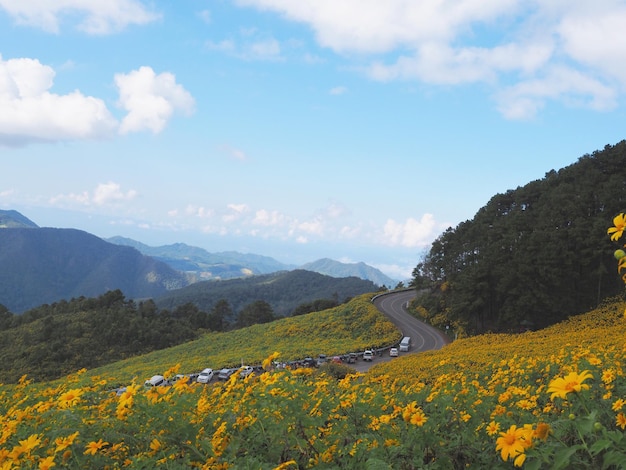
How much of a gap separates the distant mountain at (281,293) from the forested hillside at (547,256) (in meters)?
89.0

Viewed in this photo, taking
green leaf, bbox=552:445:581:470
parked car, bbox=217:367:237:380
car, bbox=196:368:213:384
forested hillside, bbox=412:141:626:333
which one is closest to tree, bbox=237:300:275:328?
forested hillside, bbox=412:141:626:333

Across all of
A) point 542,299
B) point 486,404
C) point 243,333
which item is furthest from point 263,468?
point 243,333

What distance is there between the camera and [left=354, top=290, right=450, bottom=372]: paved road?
29781 millimetres

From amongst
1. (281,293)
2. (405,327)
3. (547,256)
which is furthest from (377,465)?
(281,293)

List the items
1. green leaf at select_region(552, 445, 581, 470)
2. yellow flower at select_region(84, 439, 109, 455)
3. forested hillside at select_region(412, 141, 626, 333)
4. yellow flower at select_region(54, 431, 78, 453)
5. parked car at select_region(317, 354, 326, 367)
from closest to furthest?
green leaf at select_region(552, 445, 581, 470), yellow flower at select_region(54, 431, 78, 453), yellow flower at select_region(84, 439, 109, 455), parked car at select_region(317, 354, 326, 367), forested hillside at select_region(412, 141, 626, 333)

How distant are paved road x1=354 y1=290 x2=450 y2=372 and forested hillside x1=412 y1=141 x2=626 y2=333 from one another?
7.68ft

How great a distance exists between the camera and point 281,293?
492ft

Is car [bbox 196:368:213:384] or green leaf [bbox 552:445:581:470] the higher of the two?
green leaf [bbox 552:445:581:470]

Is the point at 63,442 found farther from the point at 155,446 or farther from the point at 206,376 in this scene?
the point at 206,376

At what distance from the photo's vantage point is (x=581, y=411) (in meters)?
3.35

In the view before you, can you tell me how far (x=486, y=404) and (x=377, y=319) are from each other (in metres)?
34.7

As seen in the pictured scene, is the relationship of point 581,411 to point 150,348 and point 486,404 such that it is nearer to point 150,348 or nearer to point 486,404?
point 486,404

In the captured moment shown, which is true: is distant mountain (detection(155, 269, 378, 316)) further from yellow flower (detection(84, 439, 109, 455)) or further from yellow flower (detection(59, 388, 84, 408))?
yellow flower (detection(84, 439, 109, 455))

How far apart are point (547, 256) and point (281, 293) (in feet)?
419
